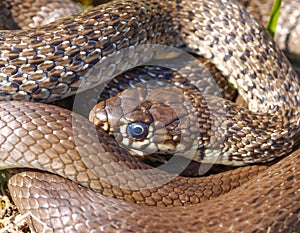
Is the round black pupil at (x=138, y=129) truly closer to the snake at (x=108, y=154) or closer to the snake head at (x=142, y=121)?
the snake head at (x=142, y=121)

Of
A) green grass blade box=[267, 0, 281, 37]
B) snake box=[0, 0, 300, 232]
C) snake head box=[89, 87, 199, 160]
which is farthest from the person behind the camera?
green grass blade box=[267, 0, 281, 37]

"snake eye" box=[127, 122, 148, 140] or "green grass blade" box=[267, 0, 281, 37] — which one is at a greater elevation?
"green grass blade" box=[267, 0, 281, 37]

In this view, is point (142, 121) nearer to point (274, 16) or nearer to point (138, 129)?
point (138, 129)

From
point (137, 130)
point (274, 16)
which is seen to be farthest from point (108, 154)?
point (274, 16)

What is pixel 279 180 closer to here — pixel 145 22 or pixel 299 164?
pixel 299 164

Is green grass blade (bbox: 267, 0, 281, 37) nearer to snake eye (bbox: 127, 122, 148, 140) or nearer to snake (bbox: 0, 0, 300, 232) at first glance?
snake (bbox: 0, 0, 300, 232)

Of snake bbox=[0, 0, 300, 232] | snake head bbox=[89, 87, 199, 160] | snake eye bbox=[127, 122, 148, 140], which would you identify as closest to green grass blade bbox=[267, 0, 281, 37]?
snake bbox=[0, 0, 300, 232]

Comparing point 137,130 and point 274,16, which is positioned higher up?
point 274,16
